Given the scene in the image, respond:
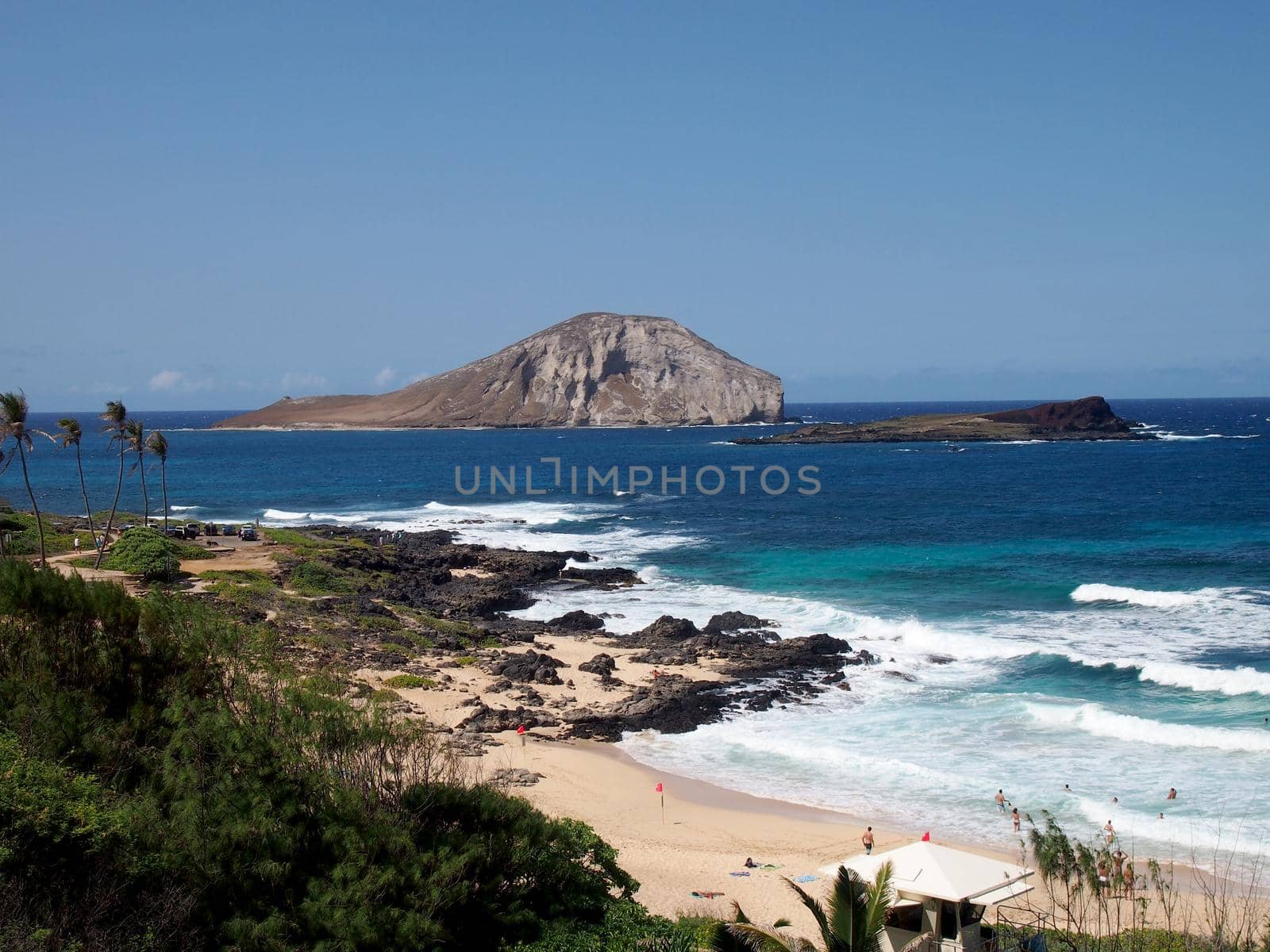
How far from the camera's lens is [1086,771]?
67.0ft

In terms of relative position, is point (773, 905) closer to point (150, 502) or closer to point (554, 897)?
point (554, 897)

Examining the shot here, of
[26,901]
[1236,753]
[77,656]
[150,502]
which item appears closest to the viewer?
[26,901]

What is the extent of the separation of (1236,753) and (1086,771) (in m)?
3.45

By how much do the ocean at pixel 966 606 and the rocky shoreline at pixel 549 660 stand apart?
113 centimetres

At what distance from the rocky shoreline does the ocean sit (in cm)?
113

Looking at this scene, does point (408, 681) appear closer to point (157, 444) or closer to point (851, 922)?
point (851, 922)

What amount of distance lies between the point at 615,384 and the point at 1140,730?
156 meters

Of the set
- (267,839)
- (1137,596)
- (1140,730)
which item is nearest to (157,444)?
(267,839)

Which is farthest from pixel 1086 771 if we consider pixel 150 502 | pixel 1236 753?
pixel 150 502

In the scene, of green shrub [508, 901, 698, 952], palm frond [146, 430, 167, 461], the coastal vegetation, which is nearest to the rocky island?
palm frond [146, 430, 167, 461]

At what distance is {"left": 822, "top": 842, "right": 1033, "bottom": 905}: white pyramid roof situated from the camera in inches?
450

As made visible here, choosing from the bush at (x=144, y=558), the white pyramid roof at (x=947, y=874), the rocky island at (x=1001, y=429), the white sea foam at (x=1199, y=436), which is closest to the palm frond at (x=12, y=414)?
the bush at (x=144, y=558)

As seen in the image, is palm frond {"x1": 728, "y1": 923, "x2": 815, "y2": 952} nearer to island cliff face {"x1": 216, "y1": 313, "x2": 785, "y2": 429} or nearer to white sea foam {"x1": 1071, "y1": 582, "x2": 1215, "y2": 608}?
white sea foam {"x1": 1071, "y1": 582, "x2": 1215, "y2": 608}

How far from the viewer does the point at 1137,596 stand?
1372 inches
